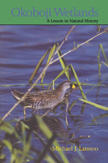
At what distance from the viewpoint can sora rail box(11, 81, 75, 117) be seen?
6.04 m

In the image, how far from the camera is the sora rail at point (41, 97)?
6.04 m

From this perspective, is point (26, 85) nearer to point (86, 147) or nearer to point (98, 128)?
point (98, 128)

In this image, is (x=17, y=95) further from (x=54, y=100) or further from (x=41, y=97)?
(x=54, y=100)

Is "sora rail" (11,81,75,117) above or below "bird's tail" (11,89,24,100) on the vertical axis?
below

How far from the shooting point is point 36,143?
5004mm

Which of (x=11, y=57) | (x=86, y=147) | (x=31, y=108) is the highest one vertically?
(x=11, y=57)

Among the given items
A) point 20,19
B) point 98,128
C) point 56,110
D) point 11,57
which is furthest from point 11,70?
point 98,128

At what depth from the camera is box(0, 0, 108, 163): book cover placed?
4202 mm

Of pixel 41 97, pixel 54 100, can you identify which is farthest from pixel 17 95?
pixel 54 100

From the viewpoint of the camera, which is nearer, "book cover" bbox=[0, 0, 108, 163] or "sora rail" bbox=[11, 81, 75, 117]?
"book cover" bbox=[0, 0, 108, 163]

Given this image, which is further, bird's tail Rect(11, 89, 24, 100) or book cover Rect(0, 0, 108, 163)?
bird's tail Rect(11, 89, 24, 100)

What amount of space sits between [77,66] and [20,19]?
108 inches

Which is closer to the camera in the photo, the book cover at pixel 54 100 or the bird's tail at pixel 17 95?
the book cover at pixel 54 100

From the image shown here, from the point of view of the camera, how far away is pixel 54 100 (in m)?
6.39
